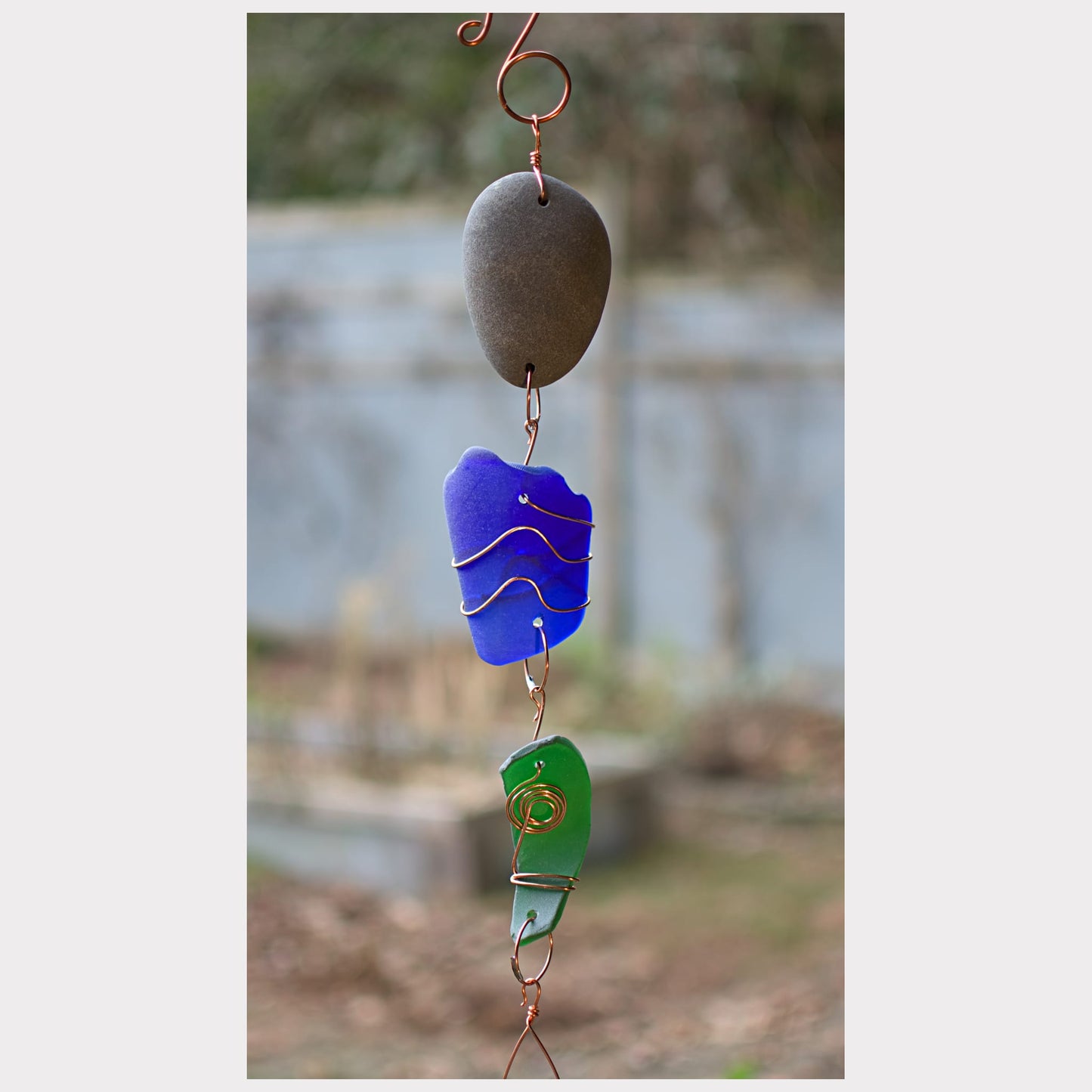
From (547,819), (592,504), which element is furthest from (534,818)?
(592,504)

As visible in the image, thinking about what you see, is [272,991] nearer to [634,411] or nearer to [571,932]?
[571,932]

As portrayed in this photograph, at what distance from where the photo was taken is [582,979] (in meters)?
2.60

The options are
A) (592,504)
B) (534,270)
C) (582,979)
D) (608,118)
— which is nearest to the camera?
(534,270)

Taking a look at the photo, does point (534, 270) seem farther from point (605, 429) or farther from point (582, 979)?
point (605, 429)

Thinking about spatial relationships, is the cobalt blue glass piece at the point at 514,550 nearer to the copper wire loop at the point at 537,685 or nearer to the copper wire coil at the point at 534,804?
the copper wire loop at the point at 537,685

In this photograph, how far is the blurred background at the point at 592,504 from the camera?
9.29 ft

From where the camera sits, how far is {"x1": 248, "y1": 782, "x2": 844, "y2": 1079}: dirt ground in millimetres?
2357

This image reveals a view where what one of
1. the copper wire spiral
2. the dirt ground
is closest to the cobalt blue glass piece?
the copper wire spiral

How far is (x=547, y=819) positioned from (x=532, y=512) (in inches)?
10.6

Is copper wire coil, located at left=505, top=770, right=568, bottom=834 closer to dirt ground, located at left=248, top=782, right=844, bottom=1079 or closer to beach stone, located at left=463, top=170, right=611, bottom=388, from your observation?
beach stone, located at left=463, top=170, right=611, bottom=388

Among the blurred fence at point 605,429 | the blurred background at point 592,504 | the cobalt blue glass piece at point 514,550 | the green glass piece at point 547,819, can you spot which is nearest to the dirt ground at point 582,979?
the blurred background at point 592,504

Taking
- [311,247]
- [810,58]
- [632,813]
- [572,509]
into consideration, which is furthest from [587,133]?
[572,509]

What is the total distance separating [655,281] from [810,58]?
35.1 inches

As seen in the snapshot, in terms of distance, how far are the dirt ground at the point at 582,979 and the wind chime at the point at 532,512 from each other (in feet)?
4.67
